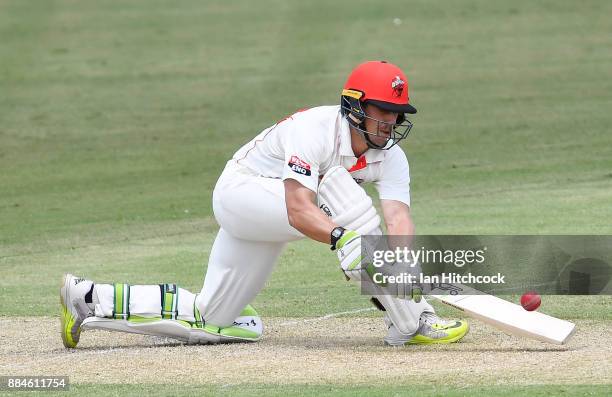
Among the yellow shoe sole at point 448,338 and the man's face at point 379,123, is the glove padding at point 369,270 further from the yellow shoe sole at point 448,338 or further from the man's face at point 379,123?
the man's face at point 379,123

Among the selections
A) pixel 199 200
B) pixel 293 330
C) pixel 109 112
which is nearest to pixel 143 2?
pixel 109 112

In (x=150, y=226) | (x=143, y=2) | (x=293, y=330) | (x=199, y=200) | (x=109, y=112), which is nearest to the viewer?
(x=293, y=330)

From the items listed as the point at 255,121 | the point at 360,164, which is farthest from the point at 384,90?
the point at 255,121

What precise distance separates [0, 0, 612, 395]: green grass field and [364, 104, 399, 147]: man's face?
1617 millimetres

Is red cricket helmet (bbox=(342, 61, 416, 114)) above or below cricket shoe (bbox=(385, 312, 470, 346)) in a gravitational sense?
above

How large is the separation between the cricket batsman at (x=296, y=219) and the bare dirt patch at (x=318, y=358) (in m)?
0.16

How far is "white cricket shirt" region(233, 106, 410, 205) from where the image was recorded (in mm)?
7109

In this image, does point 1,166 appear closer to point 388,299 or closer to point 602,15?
point 388,299

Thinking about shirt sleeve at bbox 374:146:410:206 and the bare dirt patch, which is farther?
shirt sleeve at bbox 374:146:410:206

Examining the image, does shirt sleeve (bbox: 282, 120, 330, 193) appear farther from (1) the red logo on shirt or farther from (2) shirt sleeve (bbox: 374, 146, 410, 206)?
(2) shirt sleeve (bbox: 374, 146, 410, 206)

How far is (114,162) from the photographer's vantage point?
1672 centimetres

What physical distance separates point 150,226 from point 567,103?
368 inches

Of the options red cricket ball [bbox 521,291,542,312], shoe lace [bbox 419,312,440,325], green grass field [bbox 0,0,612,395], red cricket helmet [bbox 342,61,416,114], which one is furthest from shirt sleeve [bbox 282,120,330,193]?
red cricket ball [bbox 521,291,542,312]

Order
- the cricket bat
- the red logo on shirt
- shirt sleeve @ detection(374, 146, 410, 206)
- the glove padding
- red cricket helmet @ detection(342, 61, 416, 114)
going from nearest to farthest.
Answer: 1. the glove padding
2. the cricket bat
3. red cricket helmet @ detection(342, 61, 416, 114)
4. the red logo on shirt
5. shirt sleeve @ detection(374, 146, 410, 206)
